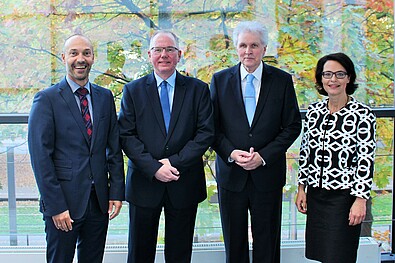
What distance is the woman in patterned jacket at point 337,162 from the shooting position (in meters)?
2.54

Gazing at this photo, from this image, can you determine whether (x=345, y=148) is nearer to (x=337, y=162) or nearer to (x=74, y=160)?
(x=337, y=162)

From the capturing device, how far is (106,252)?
3.44 meters

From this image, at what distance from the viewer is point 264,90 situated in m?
2.84

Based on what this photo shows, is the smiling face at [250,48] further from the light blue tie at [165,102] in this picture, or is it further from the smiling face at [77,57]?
the smiling face at [77,57]

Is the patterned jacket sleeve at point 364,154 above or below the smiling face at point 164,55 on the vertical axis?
below

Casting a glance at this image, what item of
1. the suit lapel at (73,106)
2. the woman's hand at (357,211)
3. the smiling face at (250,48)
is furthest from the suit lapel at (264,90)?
the suit lapel at (73,106)

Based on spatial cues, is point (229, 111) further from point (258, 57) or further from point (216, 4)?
point (216, 4)

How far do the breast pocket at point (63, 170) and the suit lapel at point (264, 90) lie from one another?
1120 millimetres

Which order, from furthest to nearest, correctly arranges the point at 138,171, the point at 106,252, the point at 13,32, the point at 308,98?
the point at 308,98 → the point at 13,32 → the point at 106,252 → the point at 138,171

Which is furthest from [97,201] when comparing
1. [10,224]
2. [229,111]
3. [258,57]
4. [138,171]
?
[10,224]

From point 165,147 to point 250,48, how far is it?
802 millimetres

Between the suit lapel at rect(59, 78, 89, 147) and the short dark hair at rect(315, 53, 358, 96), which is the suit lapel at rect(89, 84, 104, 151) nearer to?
the suit lapel at rect(59, 78, 89, 147)

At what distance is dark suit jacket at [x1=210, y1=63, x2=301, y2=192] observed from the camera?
9.20 feet

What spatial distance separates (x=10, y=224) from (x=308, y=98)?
2.79m
